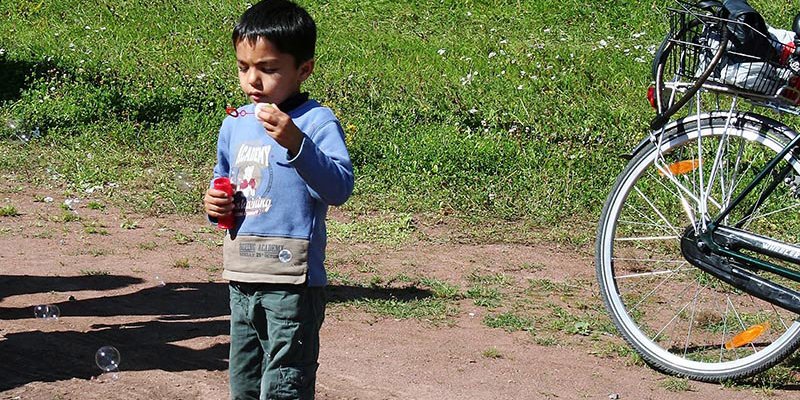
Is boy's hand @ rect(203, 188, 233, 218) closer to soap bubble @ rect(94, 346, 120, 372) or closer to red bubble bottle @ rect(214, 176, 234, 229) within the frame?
red bubble bottle @ rect(214, 176, 234, 229)

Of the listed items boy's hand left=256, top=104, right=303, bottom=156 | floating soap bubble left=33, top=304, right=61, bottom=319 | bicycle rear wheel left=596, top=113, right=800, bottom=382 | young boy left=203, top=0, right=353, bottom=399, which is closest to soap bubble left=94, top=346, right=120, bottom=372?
floating soap bubble left=33, top=304, right=61, bottom=319

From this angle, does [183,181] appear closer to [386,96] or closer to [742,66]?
[386,96]

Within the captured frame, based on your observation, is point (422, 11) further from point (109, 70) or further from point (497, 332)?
point (497, 332)

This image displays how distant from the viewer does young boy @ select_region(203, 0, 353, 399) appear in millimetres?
3303

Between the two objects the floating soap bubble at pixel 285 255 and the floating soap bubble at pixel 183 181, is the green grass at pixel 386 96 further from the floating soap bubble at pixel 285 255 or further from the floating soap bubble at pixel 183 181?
the floating soap bubble at pixel 285 255

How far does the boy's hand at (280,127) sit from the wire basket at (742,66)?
210cm

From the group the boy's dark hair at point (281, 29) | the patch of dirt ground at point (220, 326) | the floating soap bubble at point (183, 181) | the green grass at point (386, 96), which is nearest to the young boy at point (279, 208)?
the boy's dark hair at point (281, 29)

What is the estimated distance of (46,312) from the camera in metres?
5.29

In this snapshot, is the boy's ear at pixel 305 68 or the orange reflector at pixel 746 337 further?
the orange reflector at pixel 746 337

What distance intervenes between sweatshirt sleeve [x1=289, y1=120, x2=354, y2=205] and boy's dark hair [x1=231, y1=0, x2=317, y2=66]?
0.23 meters

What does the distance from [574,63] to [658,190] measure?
3317mm

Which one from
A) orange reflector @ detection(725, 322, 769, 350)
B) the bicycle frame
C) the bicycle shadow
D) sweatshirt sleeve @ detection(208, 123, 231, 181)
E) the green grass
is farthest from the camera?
the green grass

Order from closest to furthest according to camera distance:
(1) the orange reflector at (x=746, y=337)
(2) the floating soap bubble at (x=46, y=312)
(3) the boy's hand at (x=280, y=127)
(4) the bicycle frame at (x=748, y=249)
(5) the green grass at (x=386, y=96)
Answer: (3) the boy's hand at (x=280, y=127) → (4) the bicycle frame at (x=748, y=249) → (1) the orange reflector at (x=746, y=337) → (2) the floating soap bubble at (x=46, y=312) → (5) the green grass at (x=386, y=96)

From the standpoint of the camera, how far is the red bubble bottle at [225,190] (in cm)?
336
